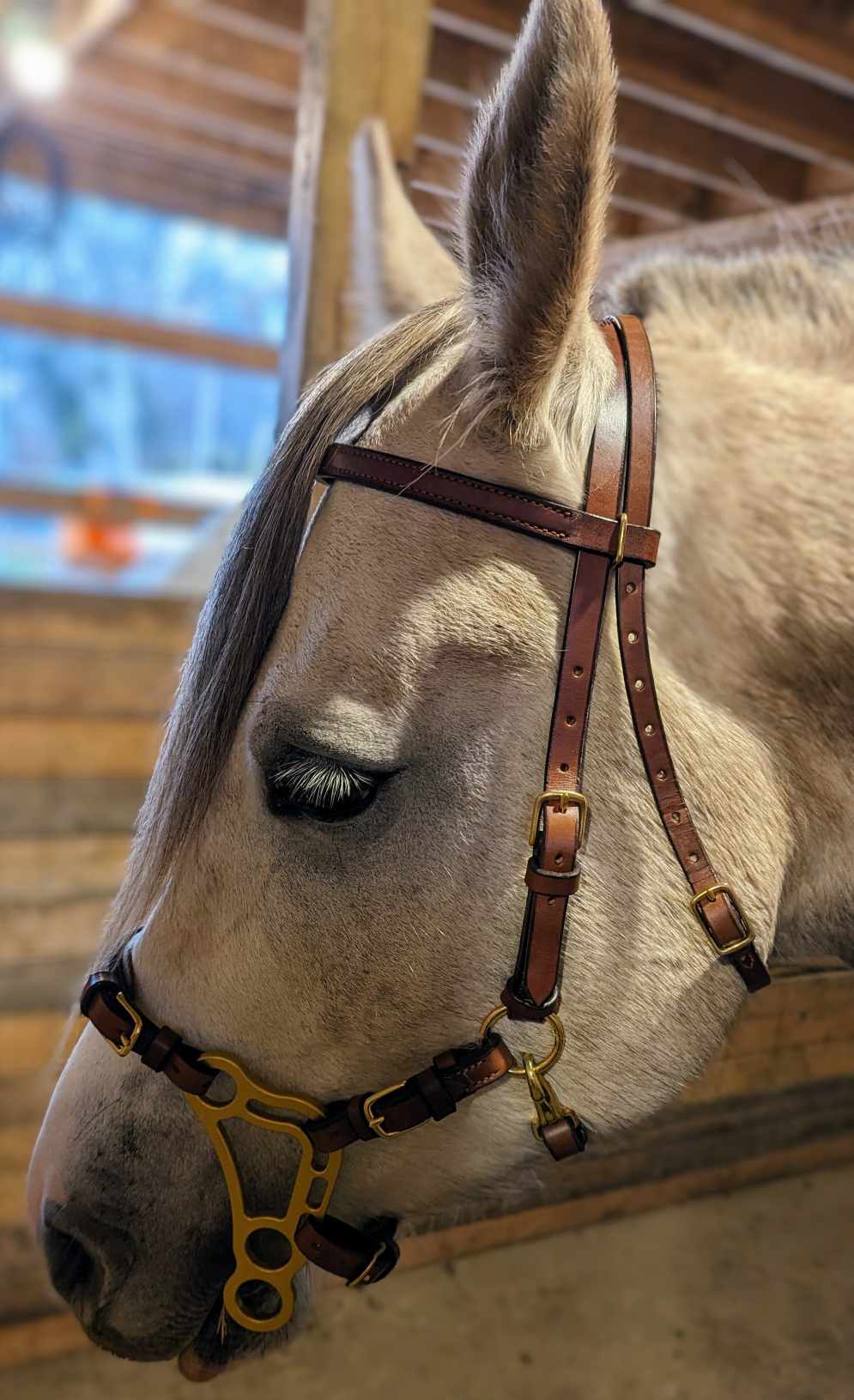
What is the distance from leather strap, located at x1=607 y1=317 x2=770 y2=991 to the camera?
659 mm

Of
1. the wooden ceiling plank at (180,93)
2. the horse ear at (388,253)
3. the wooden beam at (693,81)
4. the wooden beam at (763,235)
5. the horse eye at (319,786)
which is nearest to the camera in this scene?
the horse eye at (319,786)

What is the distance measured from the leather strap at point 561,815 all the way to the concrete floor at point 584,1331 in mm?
991

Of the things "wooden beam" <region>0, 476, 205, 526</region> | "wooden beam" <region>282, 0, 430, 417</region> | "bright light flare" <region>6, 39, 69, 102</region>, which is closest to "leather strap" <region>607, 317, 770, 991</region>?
"wooden beam" <region>282, 0, 430, 417</region>

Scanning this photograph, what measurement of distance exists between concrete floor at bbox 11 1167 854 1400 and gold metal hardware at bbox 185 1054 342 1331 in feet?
2.38

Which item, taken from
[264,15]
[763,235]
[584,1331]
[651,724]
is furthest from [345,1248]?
[264,15]

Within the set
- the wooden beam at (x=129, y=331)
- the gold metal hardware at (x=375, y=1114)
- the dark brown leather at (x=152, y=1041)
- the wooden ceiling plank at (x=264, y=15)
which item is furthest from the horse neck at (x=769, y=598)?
the wooden beam at (x=129, y=331)

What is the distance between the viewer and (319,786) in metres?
0.63

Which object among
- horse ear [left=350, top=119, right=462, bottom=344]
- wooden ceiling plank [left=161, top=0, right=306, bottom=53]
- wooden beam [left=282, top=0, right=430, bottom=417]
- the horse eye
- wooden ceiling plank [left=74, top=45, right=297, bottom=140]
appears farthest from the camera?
wooden ceiling plank [left=74, top=45, right=297, bottom=140]

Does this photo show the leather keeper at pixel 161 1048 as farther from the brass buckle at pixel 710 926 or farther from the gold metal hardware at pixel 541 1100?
the brass buckle at pixel 710 926

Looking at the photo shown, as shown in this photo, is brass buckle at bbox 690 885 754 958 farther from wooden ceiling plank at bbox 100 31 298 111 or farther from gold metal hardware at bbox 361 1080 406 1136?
wooden ceiling plank at bbox 100 31 298 111

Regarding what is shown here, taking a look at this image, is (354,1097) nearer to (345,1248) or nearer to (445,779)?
(345,1248)

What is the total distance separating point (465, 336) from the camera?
0.68 metres

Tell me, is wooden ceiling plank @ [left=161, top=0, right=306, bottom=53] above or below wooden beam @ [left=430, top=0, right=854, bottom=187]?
above

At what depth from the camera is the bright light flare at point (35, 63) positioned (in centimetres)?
295
